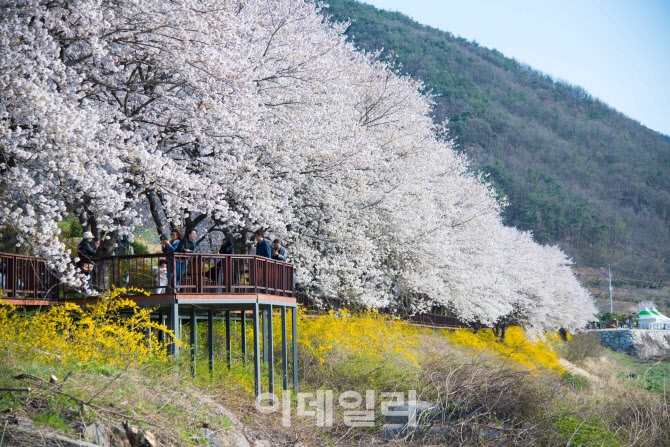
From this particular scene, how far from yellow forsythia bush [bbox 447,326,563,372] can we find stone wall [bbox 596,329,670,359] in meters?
25.0

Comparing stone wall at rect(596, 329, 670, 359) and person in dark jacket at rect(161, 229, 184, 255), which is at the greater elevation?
person in dark jacket at rect(161, 229, 184, 255)

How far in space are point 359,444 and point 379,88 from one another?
1614cm

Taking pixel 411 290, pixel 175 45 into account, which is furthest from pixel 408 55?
pixel 175 45

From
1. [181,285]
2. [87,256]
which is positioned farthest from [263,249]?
[87,256]

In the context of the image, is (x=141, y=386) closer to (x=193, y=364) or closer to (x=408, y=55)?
(x=193, y=364)

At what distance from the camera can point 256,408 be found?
39.8 feet

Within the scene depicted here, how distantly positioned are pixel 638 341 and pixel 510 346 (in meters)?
31.7

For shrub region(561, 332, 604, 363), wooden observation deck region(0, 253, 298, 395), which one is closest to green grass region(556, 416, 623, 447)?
wooden observation deck region(0, 253, 298, 395)

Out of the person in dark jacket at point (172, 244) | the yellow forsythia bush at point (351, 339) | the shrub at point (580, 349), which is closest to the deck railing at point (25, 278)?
the person in dark jacket at point (172, 244)

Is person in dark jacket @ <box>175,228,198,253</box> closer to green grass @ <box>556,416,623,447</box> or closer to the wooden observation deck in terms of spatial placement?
the wooden observation deck

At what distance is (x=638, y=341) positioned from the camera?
194ft

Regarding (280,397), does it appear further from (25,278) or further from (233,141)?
(233,141)

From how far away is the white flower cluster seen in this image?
11188mm

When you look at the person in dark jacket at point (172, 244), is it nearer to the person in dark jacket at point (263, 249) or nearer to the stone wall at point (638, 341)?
the person in dark jacket at point (263, 249)
